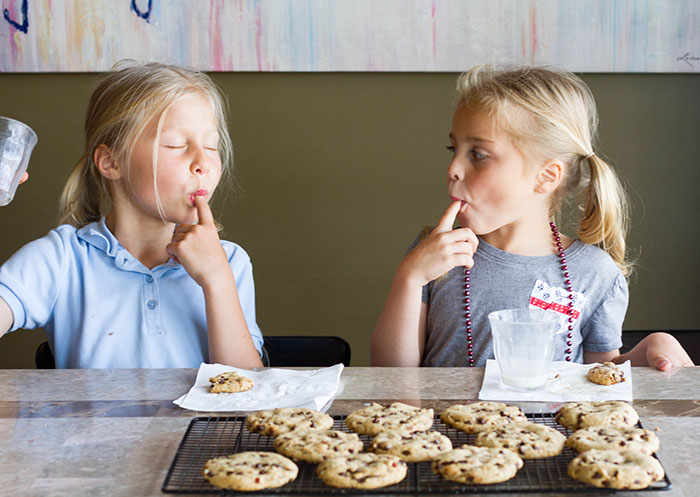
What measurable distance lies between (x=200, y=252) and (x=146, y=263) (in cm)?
18

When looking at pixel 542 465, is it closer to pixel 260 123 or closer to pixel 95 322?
pixel 95 322

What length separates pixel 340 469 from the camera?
70 centimetres

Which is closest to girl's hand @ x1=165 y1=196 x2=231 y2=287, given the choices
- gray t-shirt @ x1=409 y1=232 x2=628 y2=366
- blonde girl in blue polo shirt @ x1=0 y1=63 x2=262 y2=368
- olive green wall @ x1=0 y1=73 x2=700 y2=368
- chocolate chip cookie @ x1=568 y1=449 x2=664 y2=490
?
blonde girl in blue polo shirt @ x1=0 y1=63 x2=262 y2=368

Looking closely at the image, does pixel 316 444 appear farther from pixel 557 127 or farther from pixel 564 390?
pixel 557 127

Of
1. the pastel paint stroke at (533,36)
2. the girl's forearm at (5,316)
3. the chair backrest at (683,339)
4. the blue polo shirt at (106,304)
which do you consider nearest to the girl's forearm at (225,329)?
the blue polo shirt at (106,304)

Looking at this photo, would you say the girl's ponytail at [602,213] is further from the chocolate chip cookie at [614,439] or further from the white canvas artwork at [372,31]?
the white canvas artwork at [372,31]

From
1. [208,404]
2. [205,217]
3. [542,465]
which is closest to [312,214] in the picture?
[205,217]

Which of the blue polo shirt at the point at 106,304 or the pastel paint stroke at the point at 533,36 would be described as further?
the pastel paint stroke at the point at 533,36

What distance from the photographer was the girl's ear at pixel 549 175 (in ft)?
4.89

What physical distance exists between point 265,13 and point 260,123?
36 cm

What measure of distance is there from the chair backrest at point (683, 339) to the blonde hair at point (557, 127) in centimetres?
73

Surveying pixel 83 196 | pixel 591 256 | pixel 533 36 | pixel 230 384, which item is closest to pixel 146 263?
pixel 83 196

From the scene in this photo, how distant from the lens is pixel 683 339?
2533mm

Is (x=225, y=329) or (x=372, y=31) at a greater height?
(x=372, y=31)
